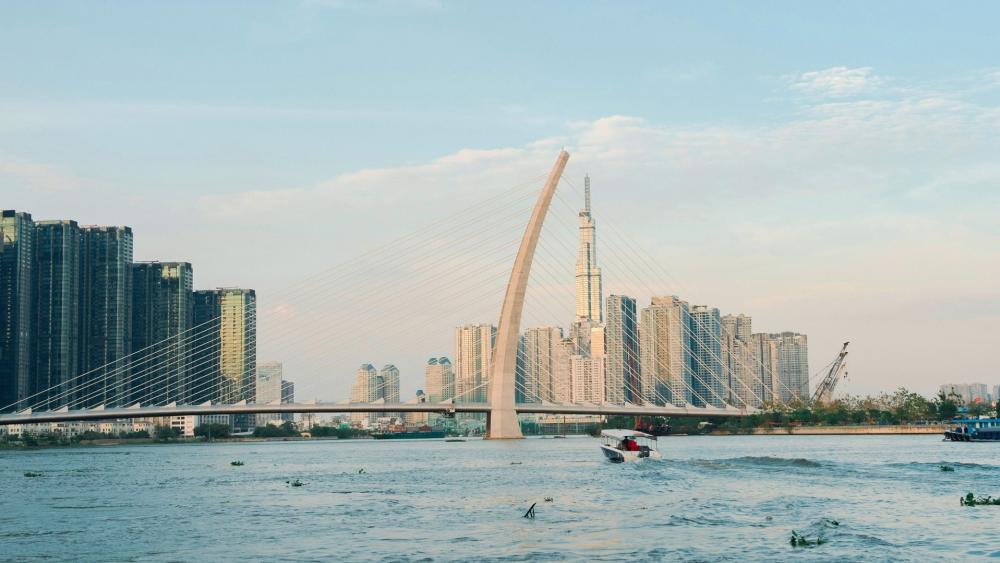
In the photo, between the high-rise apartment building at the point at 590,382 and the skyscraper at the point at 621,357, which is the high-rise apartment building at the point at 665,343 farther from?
the high-rise apartment building at the point at 590,382

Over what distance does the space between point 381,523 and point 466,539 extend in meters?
4.85

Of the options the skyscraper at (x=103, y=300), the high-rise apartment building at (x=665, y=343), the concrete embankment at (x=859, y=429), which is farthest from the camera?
the high-rise apartment building at (x=665, y=343)

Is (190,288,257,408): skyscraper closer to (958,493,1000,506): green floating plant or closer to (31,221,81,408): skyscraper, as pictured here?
(31,221,81,408): skyscraper

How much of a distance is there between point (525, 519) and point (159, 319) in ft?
468

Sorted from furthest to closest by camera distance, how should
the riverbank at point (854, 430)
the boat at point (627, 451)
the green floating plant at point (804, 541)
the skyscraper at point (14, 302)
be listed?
the skyscraper at point (14, 302) < the riverbank at point (854, 430) < the boat at point (627, 451) < the green floating plant at point (804, 541)

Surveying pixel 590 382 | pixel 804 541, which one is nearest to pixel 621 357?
pixel 590 382

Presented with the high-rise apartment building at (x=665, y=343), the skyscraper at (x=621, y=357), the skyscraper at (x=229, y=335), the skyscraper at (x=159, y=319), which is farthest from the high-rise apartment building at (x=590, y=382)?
the skyscraper at (x=159, y=319)

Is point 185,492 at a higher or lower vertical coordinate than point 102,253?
lower

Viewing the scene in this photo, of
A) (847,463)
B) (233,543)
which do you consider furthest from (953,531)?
(847,463)

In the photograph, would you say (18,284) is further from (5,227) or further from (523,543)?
(523,543)

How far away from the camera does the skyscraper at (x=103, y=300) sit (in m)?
151

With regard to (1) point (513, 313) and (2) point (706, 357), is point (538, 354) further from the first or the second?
(1) point (513, 313)

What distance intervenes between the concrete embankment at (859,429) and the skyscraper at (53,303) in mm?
96709

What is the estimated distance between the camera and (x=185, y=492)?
147ft
